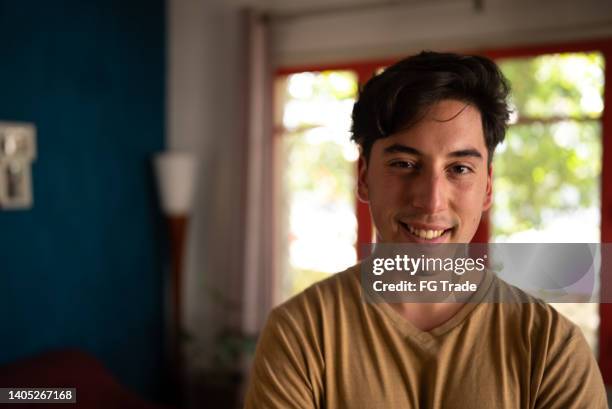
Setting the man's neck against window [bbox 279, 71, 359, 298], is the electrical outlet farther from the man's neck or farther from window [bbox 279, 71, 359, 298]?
the man's neck

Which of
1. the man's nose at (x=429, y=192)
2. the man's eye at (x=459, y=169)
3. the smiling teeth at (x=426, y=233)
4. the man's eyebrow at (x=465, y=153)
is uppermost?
the man's eyebrow at (x=465, y=153)

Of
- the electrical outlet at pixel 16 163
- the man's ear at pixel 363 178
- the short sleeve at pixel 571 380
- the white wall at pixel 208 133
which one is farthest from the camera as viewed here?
the white wall at pixel 208 133

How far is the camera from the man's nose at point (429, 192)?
0.75 metres

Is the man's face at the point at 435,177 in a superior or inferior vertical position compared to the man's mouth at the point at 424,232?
superior

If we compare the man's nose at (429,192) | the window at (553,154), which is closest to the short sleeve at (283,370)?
the man's nose at (429,192)

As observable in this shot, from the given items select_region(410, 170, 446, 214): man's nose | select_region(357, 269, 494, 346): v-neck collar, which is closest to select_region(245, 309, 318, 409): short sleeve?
select_region(357, 269, 494, 346): v-neck collar

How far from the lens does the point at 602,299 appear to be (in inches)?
30.7

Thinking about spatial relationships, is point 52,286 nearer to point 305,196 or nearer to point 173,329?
point 173,329

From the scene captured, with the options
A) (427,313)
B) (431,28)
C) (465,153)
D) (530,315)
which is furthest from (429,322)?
(431,28)

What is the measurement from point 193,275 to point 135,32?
4.63ft

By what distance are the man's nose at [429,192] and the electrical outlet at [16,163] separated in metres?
2.07

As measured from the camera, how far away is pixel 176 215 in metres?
3.04

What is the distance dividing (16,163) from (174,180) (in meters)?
0.81

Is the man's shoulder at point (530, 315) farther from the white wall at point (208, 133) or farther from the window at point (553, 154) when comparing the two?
the white wall at point (208, 133)
